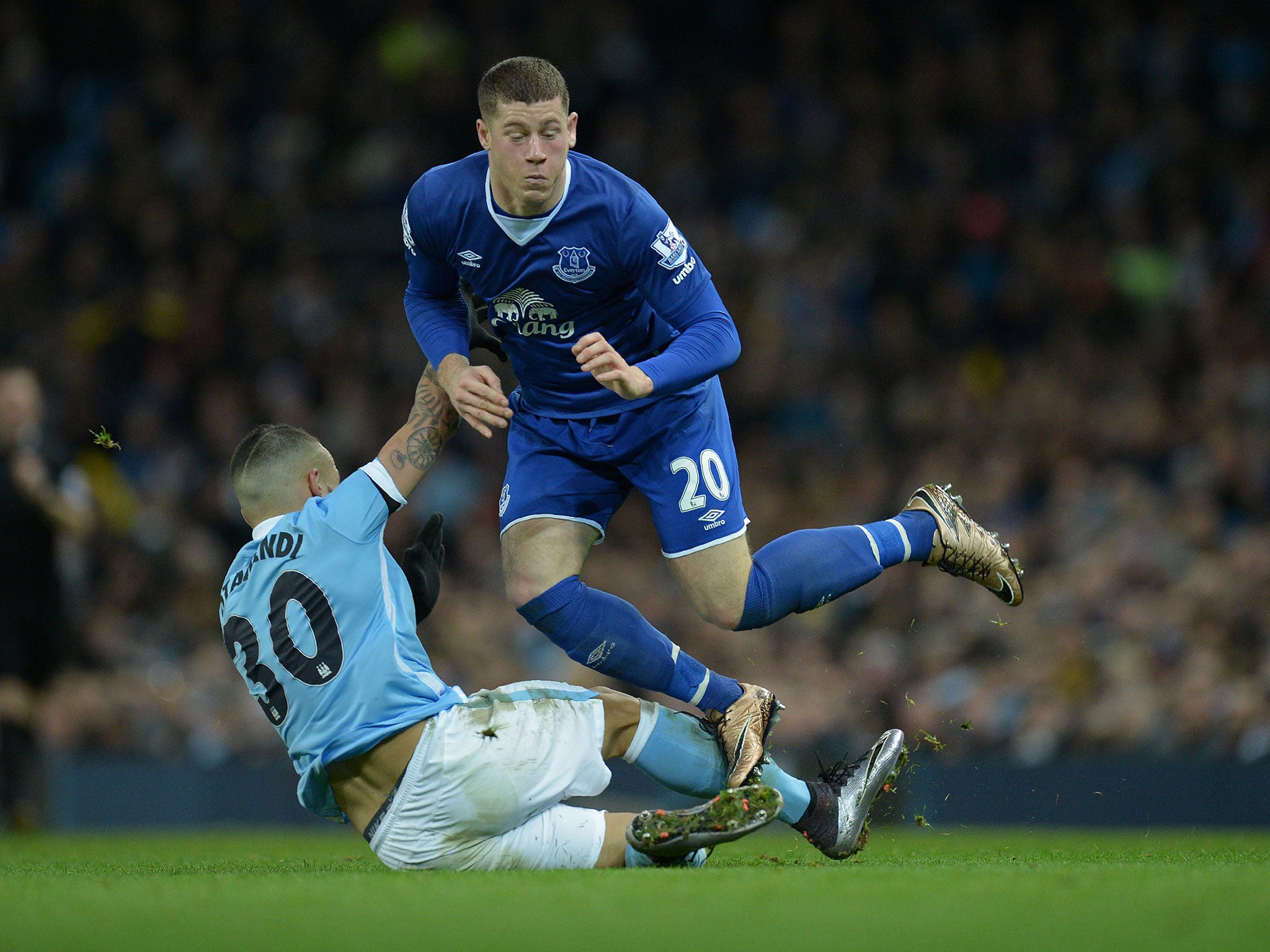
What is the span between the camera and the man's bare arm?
4.72 metres

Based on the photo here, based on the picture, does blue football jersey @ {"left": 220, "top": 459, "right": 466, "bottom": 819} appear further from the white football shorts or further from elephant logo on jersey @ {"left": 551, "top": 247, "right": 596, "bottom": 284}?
elephant logo on jersey @ {"left": 551, "top": 247, "right": 596, "bottom": 284}

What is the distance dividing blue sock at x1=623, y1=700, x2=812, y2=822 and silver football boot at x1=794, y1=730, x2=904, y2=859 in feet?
0.18

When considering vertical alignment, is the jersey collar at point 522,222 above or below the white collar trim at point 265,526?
above

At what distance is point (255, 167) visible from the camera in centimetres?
1362

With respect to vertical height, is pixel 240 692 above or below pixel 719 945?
below

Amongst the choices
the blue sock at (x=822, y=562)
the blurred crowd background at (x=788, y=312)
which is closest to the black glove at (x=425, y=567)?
the blue sock at (x=822, y=562)

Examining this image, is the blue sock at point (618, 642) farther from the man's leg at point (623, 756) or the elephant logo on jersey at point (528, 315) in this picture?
the elephant logo on jersey at point (528, 315)

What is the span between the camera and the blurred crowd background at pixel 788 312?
909 cm

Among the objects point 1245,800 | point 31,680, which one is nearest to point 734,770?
point 1245,800

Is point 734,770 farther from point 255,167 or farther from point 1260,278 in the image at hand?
point 255,167

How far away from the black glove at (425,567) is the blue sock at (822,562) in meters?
1.09

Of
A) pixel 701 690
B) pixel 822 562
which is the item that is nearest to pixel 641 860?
pixel 701 690

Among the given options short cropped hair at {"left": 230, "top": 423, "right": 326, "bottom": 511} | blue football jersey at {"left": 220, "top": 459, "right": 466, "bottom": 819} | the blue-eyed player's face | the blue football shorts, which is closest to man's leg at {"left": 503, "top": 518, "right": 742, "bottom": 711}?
the blue football shorts

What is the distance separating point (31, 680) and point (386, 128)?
21.3ft
